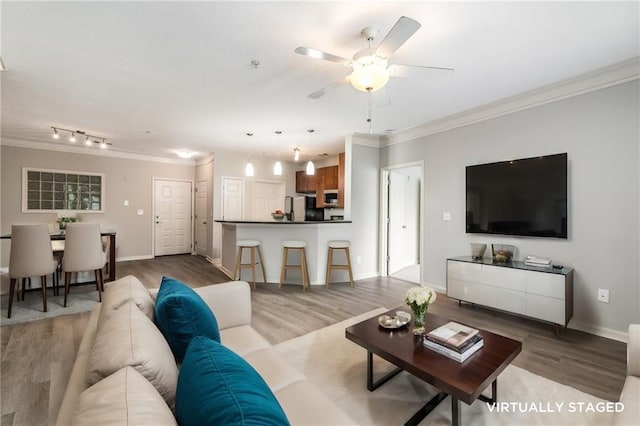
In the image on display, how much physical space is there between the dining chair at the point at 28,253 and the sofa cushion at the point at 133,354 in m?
3.37

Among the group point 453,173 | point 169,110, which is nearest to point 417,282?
point 453,173

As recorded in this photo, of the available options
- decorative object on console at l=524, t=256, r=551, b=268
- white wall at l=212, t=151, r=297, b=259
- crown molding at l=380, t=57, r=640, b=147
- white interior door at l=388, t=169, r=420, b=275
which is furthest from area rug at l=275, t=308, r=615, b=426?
white wall at l=212, t=151, r=297, b=259

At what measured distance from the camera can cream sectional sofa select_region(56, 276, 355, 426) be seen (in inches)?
26.8

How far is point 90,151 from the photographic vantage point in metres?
6.16

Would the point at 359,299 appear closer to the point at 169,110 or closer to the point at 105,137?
the point at 169,110

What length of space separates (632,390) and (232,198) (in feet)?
21.8

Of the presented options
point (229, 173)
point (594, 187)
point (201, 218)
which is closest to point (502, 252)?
point (594, 187)

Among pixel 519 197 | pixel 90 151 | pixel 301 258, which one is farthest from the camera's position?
pixel 90 151

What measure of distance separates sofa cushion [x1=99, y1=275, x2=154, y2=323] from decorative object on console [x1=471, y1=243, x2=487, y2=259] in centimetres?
361

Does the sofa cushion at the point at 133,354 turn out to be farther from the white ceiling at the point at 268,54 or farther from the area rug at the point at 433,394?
the white ceiling at the point at 268,54

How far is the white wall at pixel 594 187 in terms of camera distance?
2.66 meters

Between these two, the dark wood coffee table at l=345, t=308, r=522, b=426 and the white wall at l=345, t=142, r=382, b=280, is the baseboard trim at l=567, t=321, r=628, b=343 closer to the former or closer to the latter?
the dark wood coffee table at l=345, t=308, r=522, b=426

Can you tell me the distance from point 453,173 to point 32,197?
7.87m

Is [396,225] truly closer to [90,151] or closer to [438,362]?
[438,362]
